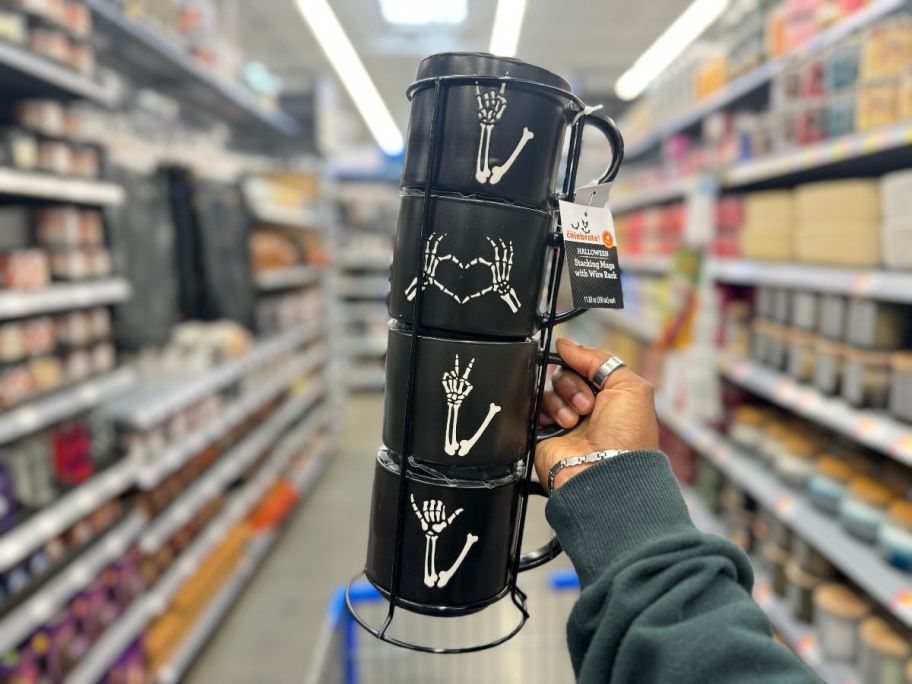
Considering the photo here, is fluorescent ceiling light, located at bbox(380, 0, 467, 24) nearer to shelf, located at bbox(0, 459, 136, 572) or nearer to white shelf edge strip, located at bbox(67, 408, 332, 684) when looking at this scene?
white shelf edge strip, located at bbox(67, 408, 332, 684)

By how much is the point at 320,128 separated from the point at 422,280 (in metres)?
4.71

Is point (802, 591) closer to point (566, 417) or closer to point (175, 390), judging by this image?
point (566, 417)

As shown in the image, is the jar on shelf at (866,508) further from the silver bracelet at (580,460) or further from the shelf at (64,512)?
the shelf at (64,512)

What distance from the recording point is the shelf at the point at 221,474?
2.45m

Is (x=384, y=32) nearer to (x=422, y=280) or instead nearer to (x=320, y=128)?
(x=320, y=128)

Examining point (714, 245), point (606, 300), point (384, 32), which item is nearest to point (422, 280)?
point (606, 300)

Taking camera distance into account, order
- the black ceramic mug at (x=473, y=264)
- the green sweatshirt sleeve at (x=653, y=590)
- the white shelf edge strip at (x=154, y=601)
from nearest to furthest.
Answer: the green sweatshirt sleeve at (x=653, y=590), the black ceramic mug at (x=473, y=264), the white shelf edge strip at (x=154, y=601)

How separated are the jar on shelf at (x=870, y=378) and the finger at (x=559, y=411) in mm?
1381

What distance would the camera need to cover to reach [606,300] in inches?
28.0

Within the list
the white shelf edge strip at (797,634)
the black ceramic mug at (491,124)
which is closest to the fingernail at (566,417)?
the black ceramic mug at (491,124)

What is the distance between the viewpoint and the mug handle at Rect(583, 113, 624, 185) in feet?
2.29

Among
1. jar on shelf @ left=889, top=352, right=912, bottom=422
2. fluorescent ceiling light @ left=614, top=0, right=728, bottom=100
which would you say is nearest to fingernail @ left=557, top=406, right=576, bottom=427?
jar on shelf @ left=889, top=352, right=912, bottom=422

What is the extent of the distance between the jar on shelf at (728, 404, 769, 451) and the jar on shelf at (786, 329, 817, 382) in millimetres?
365

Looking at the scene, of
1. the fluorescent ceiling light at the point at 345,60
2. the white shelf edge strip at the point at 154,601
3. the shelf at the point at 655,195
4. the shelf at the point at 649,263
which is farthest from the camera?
the fluorescent ceiling light at the point at 345,60
